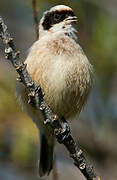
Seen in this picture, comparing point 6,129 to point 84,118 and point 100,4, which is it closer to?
point 84,118

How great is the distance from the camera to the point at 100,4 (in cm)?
713

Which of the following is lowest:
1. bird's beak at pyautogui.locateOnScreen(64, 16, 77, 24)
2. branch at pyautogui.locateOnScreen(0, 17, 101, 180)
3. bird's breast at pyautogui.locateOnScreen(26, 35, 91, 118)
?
branch at pyautogui.locateOnScreen(0, 17, 101, 180)

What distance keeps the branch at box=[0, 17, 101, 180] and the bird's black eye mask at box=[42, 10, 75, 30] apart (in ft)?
5.51

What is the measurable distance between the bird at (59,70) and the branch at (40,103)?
1.57ft

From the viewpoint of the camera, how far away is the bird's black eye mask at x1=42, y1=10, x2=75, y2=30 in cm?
→ 585

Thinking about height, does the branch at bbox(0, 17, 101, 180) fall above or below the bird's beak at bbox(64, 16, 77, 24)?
below

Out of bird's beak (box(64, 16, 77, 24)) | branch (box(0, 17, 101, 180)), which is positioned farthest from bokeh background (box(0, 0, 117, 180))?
branch (box(0, 17, 101, 180))

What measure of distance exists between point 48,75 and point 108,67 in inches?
85.2

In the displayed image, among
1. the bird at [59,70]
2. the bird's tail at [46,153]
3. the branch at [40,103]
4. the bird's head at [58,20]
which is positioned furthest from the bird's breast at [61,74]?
the bird's tail at [46,153]

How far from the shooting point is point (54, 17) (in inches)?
235

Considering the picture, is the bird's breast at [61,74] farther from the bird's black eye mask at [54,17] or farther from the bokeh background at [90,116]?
the bokeh background at [90,116]

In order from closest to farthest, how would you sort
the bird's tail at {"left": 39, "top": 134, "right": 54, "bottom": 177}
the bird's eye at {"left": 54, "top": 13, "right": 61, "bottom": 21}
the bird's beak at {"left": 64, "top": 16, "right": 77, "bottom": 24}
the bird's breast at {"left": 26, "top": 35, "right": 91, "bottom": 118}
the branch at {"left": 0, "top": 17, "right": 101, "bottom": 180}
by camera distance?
the branch at {"left": 0, "top": 17, "right": 101, "bottom": 180} < the bird's breast at {"left": 26, "top": 35, "right": 91, "bottom": 118} < the bird's beak at {"left": 64, "top": 16, "right": 77, "bottom": 24} < the bird's eye at {"left": 54, "top": 13, "right": 61, "bottom": 21} < the bird's tail at {"left": 39, "top": 134, "right": 54, "bottom": 177}

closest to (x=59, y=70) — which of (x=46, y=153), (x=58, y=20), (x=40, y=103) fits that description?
(x=40, y=103)

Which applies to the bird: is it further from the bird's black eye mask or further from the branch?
the branch
